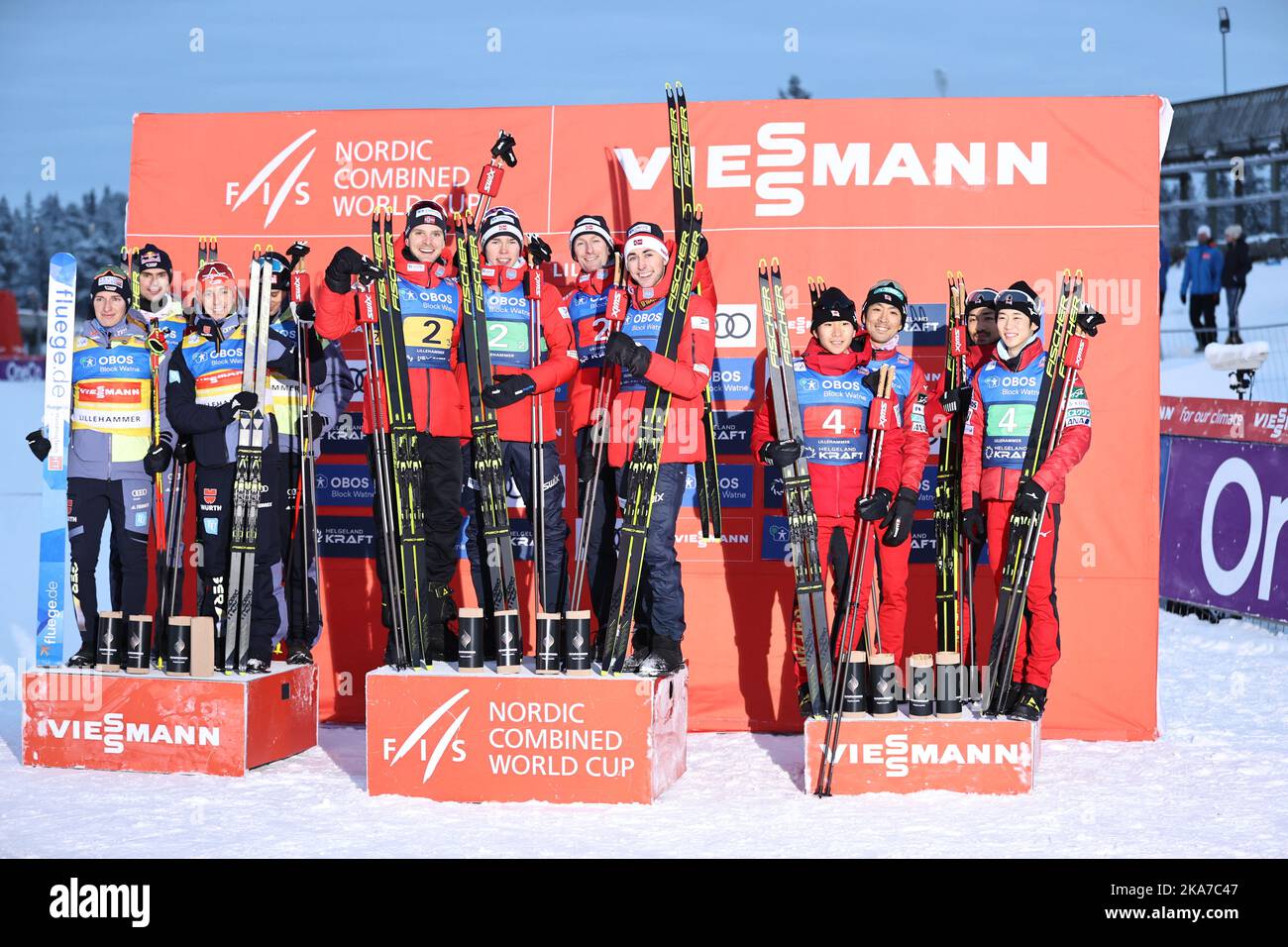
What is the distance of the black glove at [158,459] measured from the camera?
5.98 metres

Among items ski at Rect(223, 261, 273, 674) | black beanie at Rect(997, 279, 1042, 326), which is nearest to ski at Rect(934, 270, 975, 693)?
black beanie at Rect(997, 279, 1042, 326)

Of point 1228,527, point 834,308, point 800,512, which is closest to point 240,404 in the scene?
point 800,512

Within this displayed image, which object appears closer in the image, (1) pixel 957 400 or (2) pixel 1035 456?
(2) pixel 1035 456

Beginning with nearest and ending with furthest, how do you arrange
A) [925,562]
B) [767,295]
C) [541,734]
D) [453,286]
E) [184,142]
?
[541,734], [767,295], [453,286], [925,562], [184,142]

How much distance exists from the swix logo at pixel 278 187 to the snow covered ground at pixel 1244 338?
19.1 ft

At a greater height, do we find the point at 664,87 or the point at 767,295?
the point at 664,87

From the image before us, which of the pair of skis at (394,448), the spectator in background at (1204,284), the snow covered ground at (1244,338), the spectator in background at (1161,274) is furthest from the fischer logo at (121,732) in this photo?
the spectator in background at (1204,284)

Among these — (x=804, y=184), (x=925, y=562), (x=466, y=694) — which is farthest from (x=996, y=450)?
(x=466, y=694)

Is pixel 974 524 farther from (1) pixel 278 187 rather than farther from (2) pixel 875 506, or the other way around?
(1) pixel 278 187

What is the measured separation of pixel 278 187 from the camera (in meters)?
6.76

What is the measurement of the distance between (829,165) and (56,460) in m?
3.68

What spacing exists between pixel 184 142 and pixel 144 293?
0.92m

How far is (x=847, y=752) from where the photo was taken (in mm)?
5062

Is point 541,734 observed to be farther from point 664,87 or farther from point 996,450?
point 664,87
